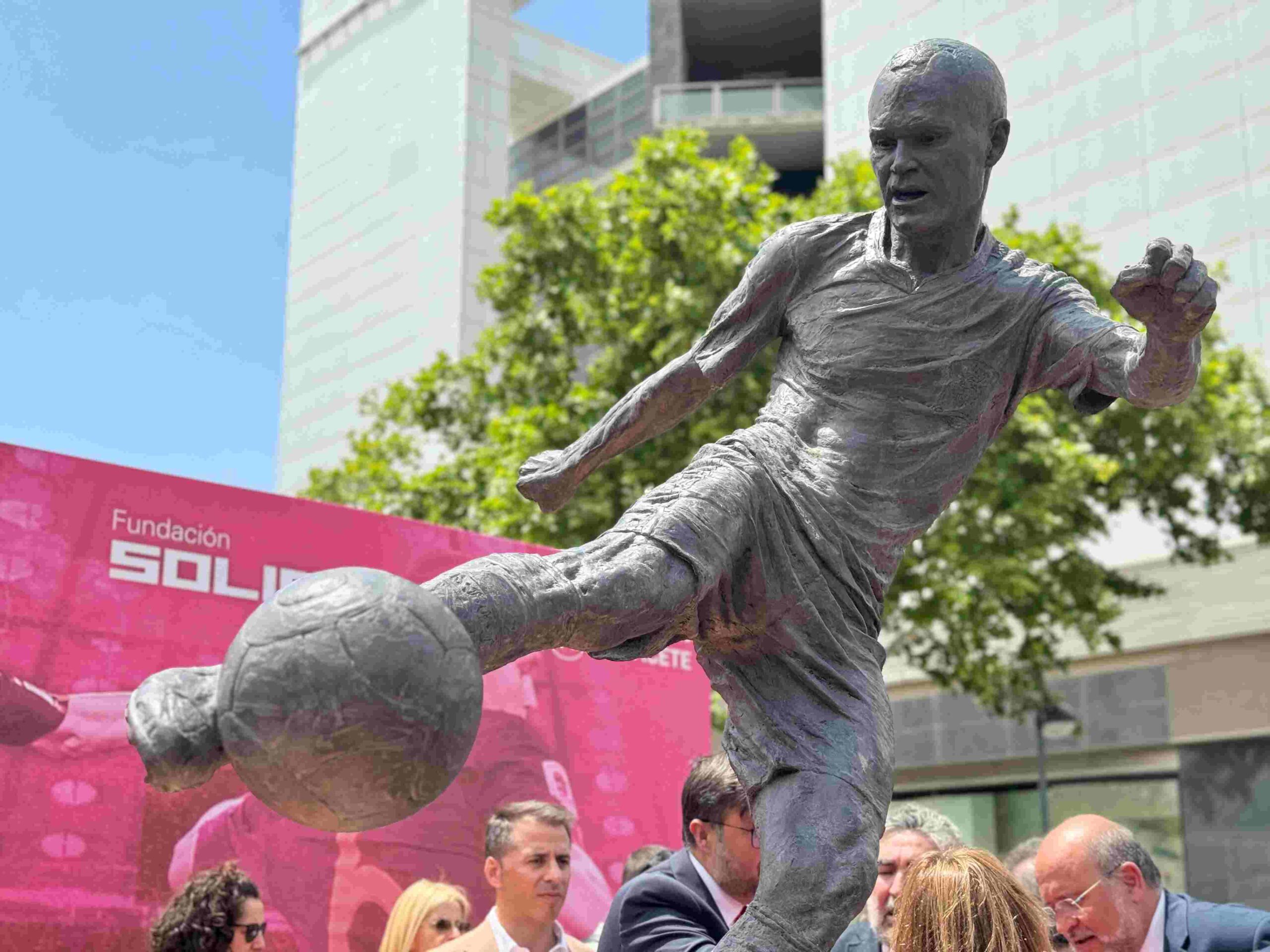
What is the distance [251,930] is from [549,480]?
2585 mm

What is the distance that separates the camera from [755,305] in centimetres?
410

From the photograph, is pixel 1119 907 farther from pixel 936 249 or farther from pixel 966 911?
pixel 936 249

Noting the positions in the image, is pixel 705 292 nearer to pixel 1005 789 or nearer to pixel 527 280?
pixel 527 280

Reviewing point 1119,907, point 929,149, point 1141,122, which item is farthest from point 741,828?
point 1141,122

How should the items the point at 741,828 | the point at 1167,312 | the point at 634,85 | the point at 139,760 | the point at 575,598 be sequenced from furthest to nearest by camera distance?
the point at 634,85
the point at 139,760
the point at 741,828
the point at 1167,312
the point at 575,598

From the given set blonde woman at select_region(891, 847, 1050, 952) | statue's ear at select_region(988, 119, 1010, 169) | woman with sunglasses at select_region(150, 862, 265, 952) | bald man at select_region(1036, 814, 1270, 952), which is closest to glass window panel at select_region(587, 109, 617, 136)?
woman with sunglasses at select_region(150, 862, 265, 952)

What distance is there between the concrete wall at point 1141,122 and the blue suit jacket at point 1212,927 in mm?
19236

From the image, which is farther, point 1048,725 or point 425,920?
point 1048,725

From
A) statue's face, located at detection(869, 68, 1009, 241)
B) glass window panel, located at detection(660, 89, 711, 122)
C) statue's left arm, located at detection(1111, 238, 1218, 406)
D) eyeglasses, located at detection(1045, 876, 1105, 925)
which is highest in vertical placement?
glass window panel, located at detection(660, 89, 711, 122)

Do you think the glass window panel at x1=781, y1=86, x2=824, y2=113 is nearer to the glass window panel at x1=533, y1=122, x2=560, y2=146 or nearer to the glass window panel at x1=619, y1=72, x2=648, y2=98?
the glass window panel at x1=619, y1=72, x2=648, y2=98

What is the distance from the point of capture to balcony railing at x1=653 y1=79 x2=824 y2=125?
32.2 m

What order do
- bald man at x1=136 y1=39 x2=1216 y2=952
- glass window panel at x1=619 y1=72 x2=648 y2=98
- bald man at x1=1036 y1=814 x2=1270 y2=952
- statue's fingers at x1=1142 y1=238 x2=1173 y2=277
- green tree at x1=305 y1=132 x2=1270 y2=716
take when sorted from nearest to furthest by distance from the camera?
statue's fingers at x1=1142 y1=238 x2=1173 y2=277 < bald man at x1=136 y1=39 x2=1216 y2=952 < bald man at x1=1036 y1=814 x2=1270 y2=952 < green tree at x1=305 y1=132 x2=1270 y2=716 < glass window panel at x1=619 y1=72 x2=648 y2=98

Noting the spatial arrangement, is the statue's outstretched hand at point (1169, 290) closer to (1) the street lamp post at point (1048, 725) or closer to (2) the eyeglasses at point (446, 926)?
(2) the eyeglasses at point (446, 926)

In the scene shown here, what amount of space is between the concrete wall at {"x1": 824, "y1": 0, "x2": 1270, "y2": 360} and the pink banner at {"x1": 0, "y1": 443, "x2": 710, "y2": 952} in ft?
58.3
